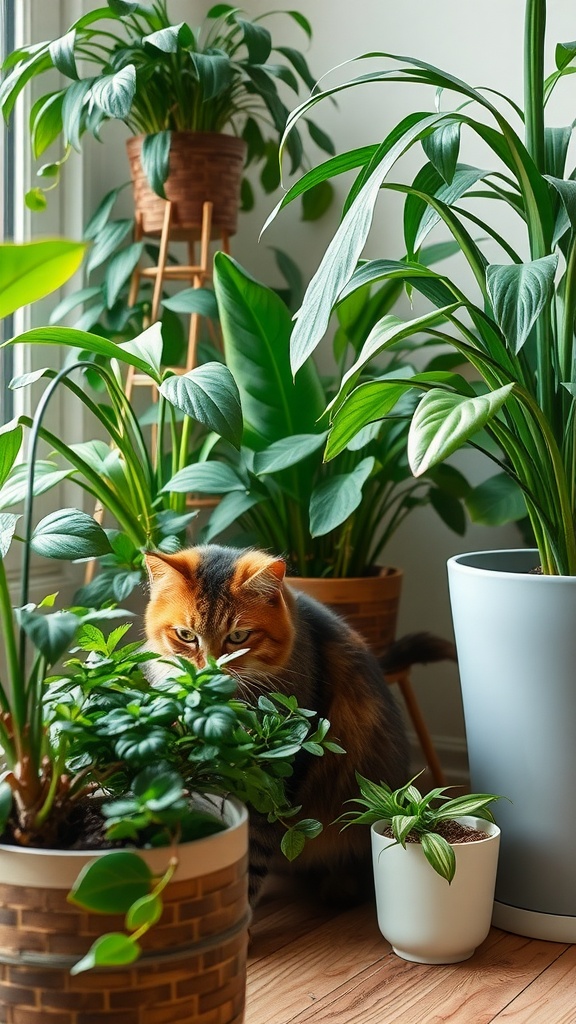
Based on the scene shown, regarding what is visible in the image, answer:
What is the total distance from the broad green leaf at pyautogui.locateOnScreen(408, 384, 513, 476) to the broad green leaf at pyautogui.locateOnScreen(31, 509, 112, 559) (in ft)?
1.17

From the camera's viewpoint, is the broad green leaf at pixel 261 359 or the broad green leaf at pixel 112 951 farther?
the broad green leaf at pixel 261 359

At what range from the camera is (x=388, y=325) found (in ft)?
4.49

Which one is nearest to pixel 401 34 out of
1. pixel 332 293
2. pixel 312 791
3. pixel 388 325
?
pixel 388 325

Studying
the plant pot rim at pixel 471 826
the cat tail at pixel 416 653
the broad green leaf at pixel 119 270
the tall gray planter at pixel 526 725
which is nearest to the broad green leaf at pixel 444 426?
the tall gray planter at pixel 526 725

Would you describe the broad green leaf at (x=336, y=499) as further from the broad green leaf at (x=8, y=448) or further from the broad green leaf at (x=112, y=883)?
the broad green leaf at (x=112, y=883)

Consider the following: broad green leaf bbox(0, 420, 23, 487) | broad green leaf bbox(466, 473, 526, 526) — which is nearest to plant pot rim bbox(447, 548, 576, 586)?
broad green leaf bbox(466, 473, 526, 526)

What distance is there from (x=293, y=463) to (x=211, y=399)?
0.44 m

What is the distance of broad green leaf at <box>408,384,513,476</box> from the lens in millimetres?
1075

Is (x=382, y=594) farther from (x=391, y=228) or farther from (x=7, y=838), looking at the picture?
(x=7, y=838)

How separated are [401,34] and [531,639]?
56.5 inches

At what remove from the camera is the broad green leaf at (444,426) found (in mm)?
1075

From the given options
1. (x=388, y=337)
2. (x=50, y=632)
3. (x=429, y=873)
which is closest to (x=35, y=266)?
(x=50, y=632)

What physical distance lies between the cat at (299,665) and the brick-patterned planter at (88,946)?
46 cm

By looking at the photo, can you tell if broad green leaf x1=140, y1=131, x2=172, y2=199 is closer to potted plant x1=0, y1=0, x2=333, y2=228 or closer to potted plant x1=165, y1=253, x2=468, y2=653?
potted plant x1=0, y1=0, x2=333, y2=228
